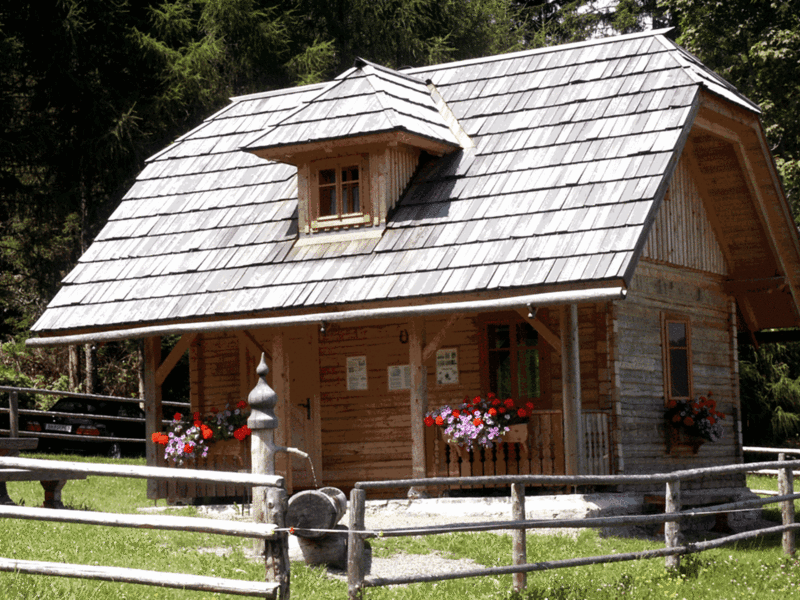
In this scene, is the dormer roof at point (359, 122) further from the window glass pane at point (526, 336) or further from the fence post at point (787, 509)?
the fence post at point (787, 509)

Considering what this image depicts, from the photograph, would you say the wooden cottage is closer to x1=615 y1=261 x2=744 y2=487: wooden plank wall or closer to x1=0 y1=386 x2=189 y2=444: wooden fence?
x1=615 y1=261 x2=744 y2=487: wooden plank wall

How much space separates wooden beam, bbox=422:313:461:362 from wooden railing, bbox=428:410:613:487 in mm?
1161

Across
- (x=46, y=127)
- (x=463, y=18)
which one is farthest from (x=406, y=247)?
(x=463, y=18)

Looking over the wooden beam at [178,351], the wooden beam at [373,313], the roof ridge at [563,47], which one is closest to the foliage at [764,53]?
the roof ridge at [563,47]

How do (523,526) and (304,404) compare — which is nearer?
(523,526)

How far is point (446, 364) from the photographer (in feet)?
56.1

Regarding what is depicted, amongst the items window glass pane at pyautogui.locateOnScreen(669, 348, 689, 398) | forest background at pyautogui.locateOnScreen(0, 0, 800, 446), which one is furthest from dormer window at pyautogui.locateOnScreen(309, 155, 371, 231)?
forest background at pyautogui.locateOnScreen(0, 0, 800, 446)

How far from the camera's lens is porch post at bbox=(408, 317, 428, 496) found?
50.5 feet

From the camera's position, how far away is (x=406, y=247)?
1622 cm

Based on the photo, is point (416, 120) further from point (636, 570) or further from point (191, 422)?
point (636, 570)

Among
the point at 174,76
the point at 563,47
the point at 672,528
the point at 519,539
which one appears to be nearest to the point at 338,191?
the point at 563,47

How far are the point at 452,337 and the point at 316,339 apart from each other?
2055mm

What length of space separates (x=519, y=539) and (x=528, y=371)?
282 inches

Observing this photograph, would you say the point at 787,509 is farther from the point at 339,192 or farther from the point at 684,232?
the point at 339,192
